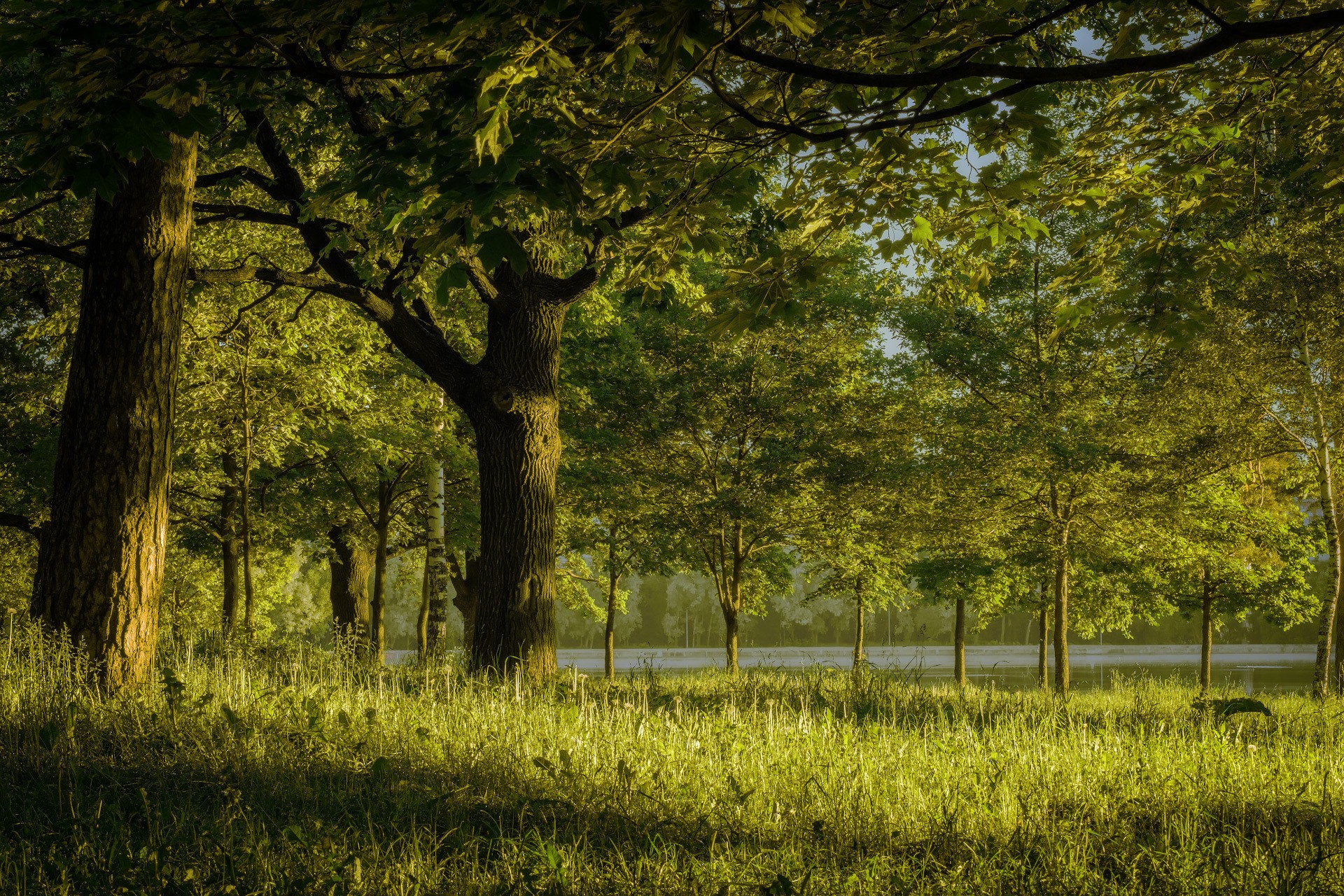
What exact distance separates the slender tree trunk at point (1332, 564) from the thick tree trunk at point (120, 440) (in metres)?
15.5

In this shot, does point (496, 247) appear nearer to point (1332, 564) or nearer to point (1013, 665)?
point (1332, 564)

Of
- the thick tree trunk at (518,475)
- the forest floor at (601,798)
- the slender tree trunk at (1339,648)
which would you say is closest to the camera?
the forest floor at (601,798)

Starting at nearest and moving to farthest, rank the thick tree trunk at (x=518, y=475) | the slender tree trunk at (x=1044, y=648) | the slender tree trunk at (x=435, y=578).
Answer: the thick tree trunk at (x=518, y=475)
the slender tree trunk at (x=435, y=578)
the slender tree trunk at (x=1044, y=648)

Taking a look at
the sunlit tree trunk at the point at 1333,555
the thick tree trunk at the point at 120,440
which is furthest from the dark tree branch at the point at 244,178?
the sunlit tree trunk at the point at 1333,555

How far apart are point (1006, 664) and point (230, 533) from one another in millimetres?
53119

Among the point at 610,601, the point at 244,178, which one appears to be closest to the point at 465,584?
the point at 610,601

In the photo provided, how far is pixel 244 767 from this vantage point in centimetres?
507

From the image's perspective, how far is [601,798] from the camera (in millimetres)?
4699

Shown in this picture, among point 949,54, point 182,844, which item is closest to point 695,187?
point 949,54

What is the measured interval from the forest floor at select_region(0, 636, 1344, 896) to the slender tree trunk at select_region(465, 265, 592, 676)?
68.8 inches

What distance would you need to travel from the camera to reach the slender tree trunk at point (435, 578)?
13.6 meters

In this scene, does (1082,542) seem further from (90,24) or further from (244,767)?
(90,24)

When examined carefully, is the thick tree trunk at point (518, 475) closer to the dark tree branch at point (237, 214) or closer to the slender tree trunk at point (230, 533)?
the dark tree branch at point (237, 214)

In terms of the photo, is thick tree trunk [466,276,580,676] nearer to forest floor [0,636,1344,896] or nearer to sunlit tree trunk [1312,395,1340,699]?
forest floor [0,636,1344,896]
